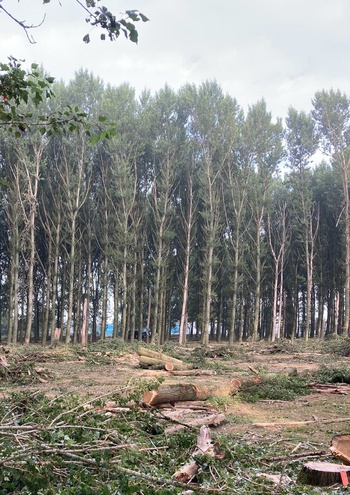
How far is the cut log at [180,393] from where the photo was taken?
7305 mm

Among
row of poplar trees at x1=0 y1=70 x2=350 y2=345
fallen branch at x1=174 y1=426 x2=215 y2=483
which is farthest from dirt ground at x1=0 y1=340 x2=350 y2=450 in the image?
row of poplar trees at x1=0 y1=70 x2=350 y2=345

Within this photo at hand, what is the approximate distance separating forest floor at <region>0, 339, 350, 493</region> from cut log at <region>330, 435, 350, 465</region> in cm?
15

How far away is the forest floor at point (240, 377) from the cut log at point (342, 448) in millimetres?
149

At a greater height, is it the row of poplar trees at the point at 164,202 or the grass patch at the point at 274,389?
the row of poplar trees at the point at 164,202

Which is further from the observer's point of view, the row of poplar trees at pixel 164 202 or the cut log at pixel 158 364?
the row of poplar trees at pixel 164 202

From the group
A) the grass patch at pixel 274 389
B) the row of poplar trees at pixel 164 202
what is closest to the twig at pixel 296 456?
the grass patch at pixel 274 389

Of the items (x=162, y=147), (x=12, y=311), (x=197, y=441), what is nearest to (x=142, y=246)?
(x=162, y=147)

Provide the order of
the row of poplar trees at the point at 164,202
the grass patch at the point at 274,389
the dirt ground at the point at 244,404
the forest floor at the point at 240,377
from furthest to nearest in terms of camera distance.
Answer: the row of poplar trees at the point at 164,202 < the grass patch at the point at 274,389 < the dirt ground at the point at 244,404 < the forest floor at the point at 240,377

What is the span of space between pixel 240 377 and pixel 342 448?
566 cm

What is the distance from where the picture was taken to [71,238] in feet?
99.9

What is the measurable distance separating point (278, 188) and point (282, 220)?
10.3 feet

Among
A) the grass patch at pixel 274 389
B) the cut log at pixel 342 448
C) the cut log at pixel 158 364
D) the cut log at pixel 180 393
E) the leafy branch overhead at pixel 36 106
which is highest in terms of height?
the leafy branch overhead at pixel 36 106

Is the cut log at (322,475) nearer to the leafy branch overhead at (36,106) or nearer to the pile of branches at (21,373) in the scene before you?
the leafy branch overhead at (36,106)

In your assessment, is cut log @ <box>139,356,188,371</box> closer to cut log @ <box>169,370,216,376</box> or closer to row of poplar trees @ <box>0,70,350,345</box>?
cut log @ <box>169,370,216,376</box>
